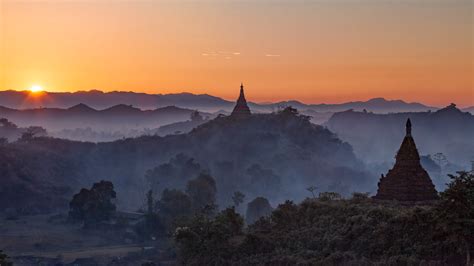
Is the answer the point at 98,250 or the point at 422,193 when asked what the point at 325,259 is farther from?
the point at 98,250

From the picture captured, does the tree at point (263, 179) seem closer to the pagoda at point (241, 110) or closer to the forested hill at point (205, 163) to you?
the forested hill at point (205, 163)

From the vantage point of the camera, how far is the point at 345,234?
34.0 meters

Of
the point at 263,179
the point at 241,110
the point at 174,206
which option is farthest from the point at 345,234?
the point at 241,110

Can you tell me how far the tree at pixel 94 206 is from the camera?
70.1 metres

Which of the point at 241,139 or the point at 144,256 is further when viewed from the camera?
the point at 241,139

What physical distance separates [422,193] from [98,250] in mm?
33845

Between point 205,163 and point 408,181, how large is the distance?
72995mm

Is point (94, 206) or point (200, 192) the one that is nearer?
point (94, 206)

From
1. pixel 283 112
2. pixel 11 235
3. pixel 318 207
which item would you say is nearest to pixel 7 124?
pixel 283 112

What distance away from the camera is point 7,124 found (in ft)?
627

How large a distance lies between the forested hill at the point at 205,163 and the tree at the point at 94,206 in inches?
518

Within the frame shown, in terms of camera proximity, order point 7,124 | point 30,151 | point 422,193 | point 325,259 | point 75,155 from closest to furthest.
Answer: point 325,259
point 422,193
point 30,151
point 75,155
point 7,124

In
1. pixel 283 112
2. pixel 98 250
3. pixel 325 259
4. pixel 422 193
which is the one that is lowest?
pixel 98 250

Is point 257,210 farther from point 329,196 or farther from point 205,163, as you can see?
point 205,163
